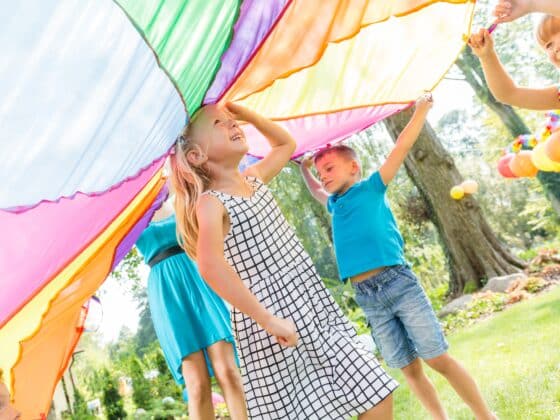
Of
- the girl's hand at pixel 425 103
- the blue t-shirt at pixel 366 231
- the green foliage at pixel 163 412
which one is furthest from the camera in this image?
the green foliage at pixel 163 412

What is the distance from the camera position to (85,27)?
139 cm

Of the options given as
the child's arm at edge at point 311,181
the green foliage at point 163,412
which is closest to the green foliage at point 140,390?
the green foliage at point 163,412

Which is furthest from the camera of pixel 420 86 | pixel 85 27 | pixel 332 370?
pixel 420 86

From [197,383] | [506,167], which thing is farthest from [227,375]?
[506,167]

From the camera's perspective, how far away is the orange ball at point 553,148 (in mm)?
3205

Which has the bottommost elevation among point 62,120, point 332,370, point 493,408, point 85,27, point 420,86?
point 493,408

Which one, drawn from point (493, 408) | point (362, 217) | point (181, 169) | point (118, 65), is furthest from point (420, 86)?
point (118, 65)

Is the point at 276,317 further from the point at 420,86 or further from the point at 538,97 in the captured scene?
the point at 420,86

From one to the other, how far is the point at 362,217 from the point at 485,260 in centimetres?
537

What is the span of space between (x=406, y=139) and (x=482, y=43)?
50 cm

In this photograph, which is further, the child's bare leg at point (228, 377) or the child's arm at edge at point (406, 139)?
the child's bare leg at point (228, 377)

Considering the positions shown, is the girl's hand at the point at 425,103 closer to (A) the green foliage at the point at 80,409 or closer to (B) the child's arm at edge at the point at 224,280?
(B) the child's arm at edge at the point at 224,280

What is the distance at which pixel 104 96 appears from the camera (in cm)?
154

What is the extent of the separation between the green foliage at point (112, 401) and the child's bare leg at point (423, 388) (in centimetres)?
647
